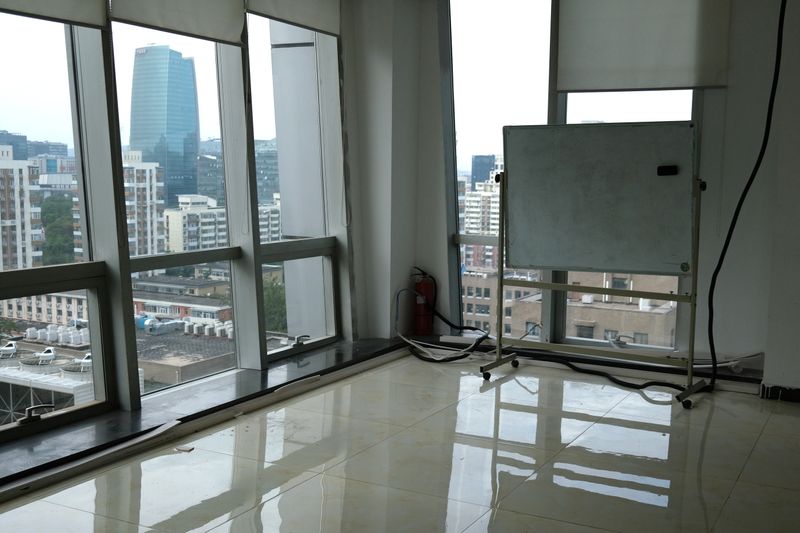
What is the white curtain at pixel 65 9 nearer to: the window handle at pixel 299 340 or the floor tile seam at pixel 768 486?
the window handle at pixel 299 340

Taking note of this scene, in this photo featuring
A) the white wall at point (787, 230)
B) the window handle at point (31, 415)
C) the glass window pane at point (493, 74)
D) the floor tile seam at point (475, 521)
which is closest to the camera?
the floor tile seam at point (475, 521)

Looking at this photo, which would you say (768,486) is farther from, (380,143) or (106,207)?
(380,143)

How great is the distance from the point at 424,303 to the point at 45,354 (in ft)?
10.9

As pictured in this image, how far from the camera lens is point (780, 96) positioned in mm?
5055

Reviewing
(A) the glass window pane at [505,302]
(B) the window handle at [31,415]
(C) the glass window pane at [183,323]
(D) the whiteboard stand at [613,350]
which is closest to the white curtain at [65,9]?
(C) the glass window pane at [183,323]

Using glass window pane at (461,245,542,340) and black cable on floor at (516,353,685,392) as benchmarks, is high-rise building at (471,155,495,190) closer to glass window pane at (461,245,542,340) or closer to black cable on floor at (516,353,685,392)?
glass window pane at (461,245,542,340)

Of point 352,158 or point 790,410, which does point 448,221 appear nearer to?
point 352,158

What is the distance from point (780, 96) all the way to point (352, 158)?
3061 mm

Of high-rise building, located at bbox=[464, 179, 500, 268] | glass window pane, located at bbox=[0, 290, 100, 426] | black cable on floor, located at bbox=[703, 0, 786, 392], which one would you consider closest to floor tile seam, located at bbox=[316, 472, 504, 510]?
glass window pane, located at bbox=[0, 290, 100, 426]

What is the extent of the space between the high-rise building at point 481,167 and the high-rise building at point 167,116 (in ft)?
8.19

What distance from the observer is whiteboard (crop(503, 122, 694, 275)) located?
5.22 m

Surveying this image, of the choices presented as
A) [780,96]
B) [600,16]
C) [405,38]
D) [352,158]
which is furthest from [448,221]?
[780,96]

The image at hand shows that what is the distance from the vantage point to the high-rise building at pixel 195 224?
16.3 ft

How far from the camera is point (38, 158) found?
4156mm
